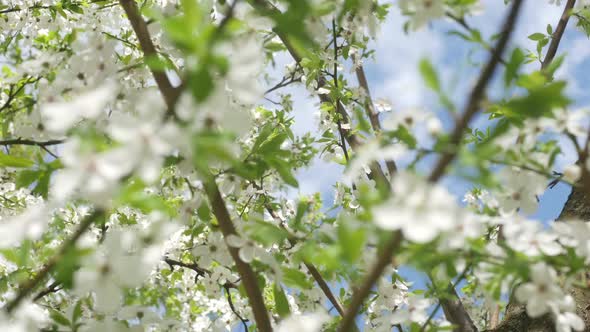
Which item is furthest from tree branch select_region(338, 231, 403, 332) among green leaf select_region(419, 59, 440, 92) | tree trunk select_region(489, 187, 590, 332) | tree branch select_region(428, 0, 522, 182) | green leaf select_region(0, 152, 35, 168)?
tree trunk select_region(489, 187, 590, 332)

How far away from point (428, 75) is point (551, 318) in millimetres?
1721

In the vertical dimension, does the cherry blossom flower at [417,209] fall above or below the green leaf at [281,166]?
below

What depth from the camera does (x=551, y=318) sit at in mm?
2203

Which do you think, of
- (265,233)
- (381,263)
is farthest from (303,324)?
(381,263)

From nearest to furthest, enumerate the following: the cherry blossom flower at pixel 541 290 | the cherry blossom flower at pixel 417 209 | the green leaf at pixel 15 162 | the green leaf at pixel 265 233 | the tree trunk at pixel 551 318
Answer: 1. the cherry blossom flower at pixel 417 209
2. the cherry blossom flower at pixel 541 290
3. the green leaf at pixel 265 233
4. the green leaf at pixel 15 162
5. the tree trunk at pixel 551 318

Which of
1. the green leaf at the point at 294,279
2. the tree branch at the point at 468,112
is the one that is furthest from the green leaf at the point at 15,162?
the tree branch at the point at 468,112

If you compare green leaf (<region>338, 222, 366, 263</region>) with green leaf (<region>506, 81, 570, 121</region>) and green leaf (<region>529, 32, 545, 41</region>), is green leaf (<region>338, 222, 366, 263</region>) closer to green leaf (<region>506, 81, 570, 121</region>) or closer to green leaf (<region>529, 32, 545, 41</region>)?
green leaf (<region>506, 81, 570, 121</region>)

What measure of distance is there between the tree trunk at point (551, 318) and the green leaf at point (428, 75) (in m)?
1.51

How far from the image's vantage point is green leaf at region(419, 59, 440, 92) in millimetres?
880

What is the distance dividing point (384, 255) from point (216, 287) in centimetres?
171

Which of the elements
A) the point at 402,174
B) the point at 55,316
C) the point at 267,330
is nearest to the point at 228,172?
the point at 267,330

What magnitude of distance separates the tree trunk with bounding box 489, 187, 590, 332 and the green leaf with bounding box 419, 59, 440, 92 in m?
1.51

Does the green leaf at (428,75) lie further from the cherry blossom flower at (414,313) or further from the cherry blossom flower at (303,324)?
the cherry blossom flower at (414,313)

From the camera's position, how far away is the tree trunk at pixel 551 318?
2.24 metres
